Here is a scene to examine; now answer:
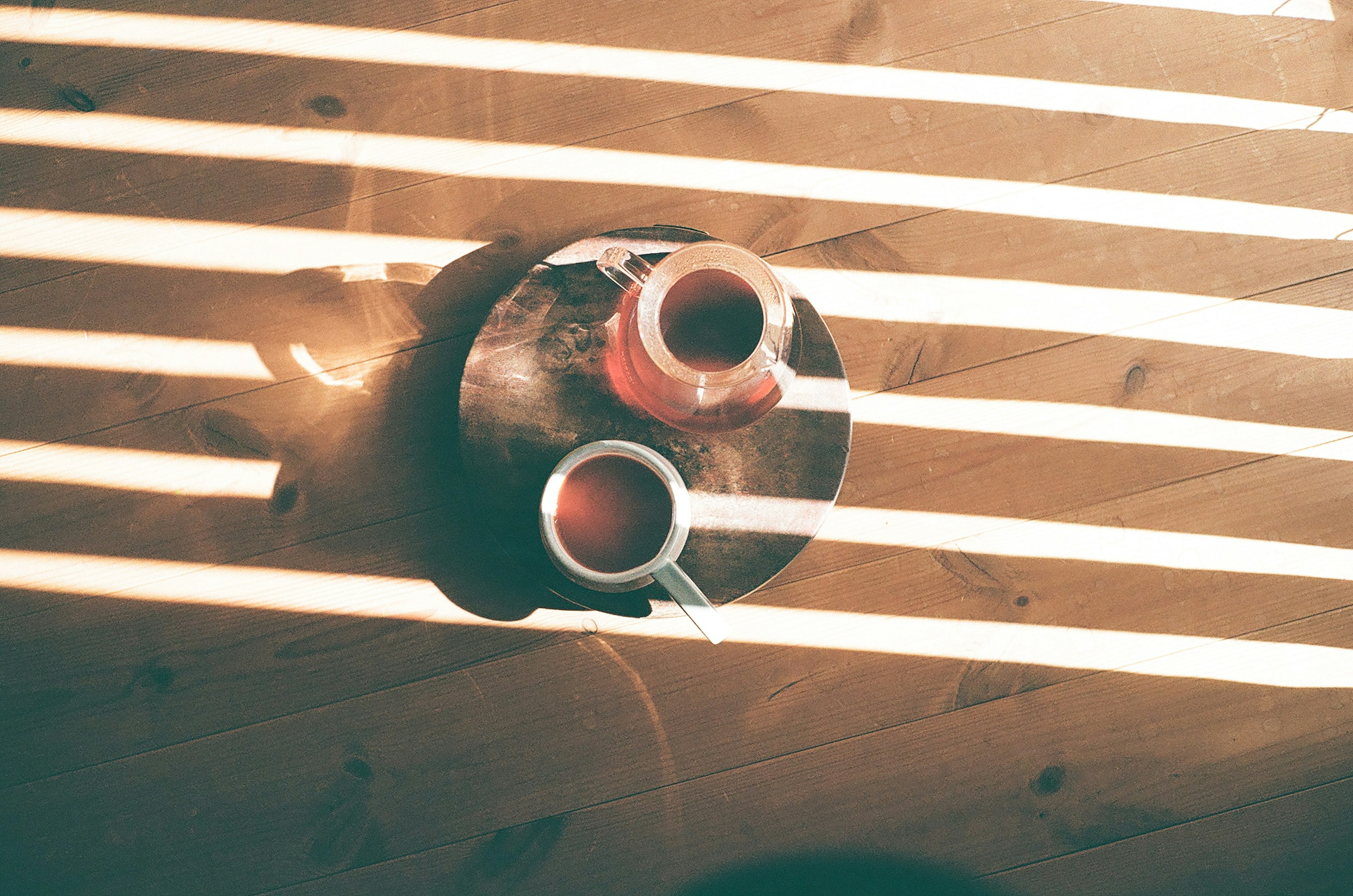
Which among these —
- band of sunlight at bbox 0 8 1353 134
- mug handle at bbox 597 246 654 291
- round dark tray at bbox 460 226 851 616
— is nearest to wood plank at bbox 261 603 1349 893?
round dark tray at bbox 460 226 851 616

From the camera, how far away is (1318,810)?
1.20m

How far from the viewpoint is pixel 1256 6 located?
1273 millimetres

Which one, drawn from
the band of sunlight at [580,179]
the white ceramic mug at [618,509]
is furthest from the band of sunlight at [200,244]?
the white ceramic mug at [618,509]

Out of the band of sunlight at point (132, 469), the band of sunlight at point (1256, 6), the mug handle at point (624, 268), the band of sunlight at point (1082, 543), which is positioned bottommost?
the band of sunlight at point (132, 469)

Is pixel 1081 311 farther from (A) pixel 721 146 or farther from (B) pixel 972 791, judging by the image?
(B) pixel 972 791

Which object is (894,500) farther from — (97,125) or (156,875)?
(97,125)

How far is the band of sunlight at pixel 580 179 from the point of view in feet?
4.04

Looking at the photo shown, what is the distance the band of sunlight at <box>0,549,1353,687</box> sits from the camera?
1.19 meters

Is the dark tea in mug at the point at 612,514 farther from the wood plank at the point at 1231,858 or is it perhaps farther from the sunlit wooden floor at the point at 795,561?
the wood plank at the point at 1231,858

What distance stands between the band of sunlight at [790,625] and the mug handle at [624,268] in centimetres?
55

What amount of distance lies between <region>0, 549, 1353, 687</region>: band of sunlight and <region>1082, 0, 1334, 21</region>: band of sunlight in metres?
1.03

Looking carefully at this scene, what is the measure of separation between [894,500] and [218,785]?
1144mm

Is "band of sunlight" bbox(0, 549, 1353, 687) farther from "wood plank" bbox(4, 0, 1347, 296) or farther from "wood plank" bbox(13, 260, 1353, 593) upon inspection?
"wood plank" bbox(4, 0, 1347, 296)

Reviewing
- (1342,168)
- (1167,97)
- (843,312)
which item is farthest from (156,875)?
(1342,168)
